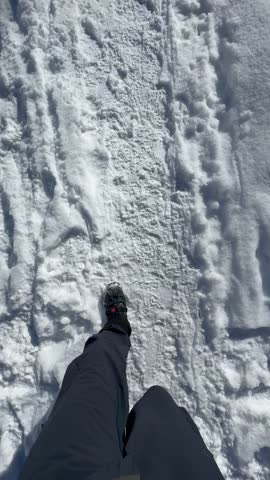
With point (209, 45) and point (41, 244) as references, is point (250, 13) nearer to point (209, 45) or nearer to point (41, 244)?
point (209, 45)

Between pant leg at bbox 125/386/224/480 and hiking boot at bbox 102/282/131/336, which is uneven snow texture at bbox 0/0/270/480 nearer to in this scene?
hiking boot at bbox 102/282/131/336

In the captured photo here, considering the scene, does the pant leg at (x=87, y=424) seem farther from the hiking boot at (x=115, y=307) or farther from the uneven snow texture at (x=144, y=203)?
the uneven snow texture at (x=144, y=203)

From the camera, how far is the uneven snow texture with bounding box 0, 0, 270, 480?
7.31 feet

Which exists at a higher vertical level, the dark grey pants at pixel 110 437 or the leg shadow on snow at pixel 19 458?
the dark grey pants at pixel 110 437

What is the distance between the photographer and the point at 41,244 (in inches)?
92.0

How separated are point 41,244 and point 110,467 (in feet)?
4.68

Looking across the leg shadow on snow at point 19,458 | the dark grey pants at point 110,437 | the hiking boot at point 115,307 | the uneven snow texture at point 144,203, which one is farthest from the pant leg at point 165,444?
the leg shadow on snow at point 19,458

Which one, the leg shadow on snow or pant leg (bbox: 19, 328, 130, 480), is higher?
pant leg (bbox: 19, 328, 130, 480)

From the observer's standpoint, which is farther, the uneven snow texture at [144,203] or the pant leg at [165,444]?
the uneven snow texture at [144,203]

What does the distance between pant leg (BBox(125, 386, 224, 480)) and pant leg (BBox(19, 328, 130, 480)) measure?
0.08 meters

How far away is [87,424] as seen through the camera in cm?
137

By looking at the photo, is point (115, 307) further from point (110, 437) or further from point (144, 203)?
point (110, 437)

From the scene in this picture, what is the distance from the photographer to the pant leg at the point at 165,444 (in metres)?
1.26

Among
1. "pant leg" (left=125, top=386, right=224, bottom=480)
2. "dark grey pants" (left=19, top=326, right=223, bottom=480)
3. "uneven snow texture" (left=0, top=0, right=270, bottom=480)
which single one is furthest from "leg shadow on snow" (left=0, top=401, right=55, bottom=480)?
"pant leg" (left=125, top=386, right=224, bottom=480)
